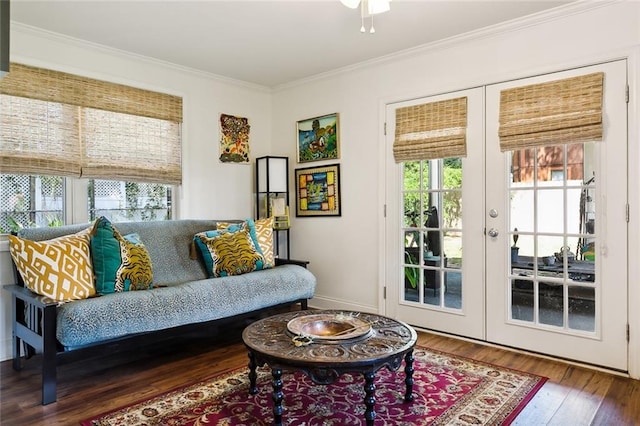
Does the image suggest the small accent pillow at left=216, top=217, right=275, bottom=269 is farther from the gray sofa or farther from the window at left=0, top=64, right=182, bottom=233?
the window at left=0, top=64, right=182, bottom=233

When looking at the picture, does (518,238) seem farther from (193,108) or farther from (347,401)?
(193,108)

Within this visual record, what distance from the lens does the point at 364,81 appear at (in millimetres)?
3881

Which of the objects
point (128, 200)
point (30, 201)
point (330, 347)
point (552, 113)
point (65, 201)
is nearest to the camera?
point (330, 347)

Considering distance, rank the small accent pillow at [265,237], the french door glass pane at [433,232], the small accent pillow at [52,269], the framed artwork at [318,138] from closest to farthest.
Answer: the small accent pillow at [52,269] < the french door glass pane at [433,232] < the small accent pillow at [265,237] < the framed artwork at [318,138]

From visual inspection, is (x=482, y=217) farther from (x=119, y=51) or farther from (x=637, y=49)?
(x=119, y=51)

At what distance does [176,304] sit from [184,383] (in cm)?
48

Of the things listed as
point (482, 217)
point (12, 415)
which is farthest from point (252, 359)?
point (482, 217)

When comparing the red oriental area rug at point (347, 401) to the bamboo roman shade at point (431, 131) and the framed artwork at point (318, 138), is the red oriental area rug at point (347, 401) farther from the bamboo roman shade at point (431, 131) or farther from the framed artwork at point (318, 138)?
the framed artwork at point (318, 138)

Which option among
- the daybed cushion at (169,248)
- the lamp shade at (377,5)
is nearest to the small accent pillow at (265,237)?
the daybed cushion at (169,248)

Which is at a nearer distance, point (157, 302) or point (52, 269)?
point (52, 269)

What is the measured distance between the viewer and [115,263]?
271cm

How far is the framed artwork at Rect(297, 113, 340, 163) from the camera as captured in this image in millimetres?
4109

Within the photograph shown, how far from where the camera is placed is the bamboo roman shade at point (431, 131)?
3.26m

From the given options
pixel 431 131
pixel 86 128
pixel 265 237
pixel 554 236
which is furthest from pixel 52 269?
pixel 554 236
